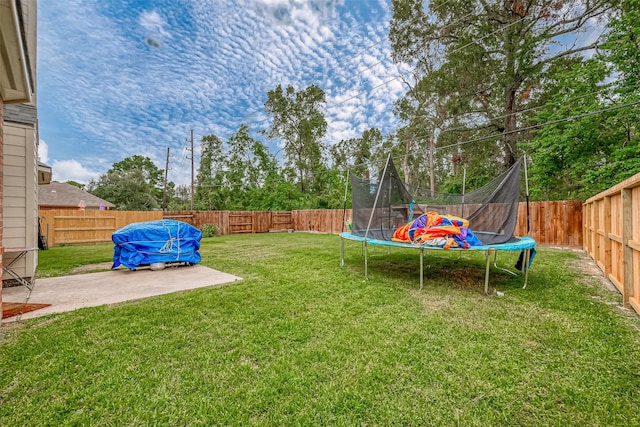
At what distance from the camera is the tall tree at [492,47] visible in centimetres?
1018

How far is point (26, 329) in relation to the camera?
8.03 feet

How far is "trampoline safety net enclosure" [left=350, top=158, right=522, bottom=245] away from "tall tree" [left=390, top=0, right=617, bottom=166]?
5315 mm

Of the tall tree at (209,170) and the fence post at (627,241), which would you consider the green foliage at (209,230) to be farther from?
the fence post at (627,241)

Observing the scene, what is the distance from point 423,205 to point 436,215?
Result: 1.63 metres

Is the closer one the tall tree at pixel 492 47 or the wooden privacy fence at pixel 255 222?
the wooden privacy fence at pixel 255 222

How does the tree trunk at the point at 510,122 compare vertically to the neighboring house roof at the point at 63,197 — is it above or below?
above

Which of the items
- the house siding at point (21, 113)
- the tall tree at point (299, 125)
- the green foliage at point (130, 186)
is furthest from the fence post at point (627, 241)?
the green foliage at point (130, 186)

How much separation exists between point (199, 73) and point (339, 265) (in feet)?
35.7

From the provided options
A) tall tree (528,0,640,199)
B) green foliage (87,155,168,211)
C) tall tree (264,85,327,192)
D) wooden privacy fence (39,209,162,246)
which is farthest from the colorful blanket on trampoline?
green foliage (87,155,168,211)

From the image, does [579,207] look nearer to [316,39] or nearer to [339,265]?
[339,265]

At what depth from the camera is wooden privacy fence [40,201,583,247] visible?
778 cm

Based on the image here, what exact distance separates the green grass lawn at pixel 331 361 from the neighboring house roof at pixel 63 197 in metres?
18.6

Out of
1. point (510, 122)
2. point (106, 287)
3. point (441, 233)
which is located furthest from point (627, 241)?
point (510, 122)

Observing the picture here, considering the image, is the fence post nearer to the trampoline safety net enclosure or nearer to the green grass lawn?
the green grass lawn
